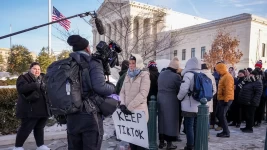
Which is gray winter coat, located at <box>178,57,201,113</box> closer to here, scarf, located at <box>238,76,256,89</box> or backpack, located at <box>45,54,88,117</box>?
backpack, located at <box>45,54,88,117</box>

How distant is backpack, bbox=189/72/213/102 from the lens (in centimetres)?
459

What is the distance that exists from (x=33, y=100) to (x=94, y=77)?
7.92 ft

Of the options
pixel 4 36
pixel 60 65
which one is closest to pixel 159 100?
pixel 60 65

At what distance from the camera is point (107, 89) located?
270 centimetres

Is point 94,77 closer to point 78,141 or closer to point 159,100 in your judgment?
point 78,141

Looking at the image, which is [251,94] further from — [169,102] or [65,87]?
[65,87]

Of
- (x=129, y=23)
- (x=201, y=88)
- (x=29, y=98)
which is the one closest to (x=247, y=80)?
(x=201, y=88)

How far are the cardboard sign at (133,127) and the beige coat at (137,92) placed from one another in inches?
6.7

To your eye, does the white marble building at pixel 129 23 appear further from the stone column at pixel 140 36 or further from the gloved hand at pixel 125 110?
the gloved hand at pixel 125 110

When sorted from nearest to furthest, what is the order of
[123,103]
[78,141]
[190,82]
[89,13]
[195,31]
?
[78,141], [123,103], [190,82], [89,13], [195,31]

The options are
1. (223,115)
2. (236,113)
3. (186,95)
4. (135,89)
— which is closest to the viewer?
(135,89)

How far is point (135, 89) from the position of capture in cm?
423

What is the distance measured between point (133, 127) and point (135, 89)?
0.66m

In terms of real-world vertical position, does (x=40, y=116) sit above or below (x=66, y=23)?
below
